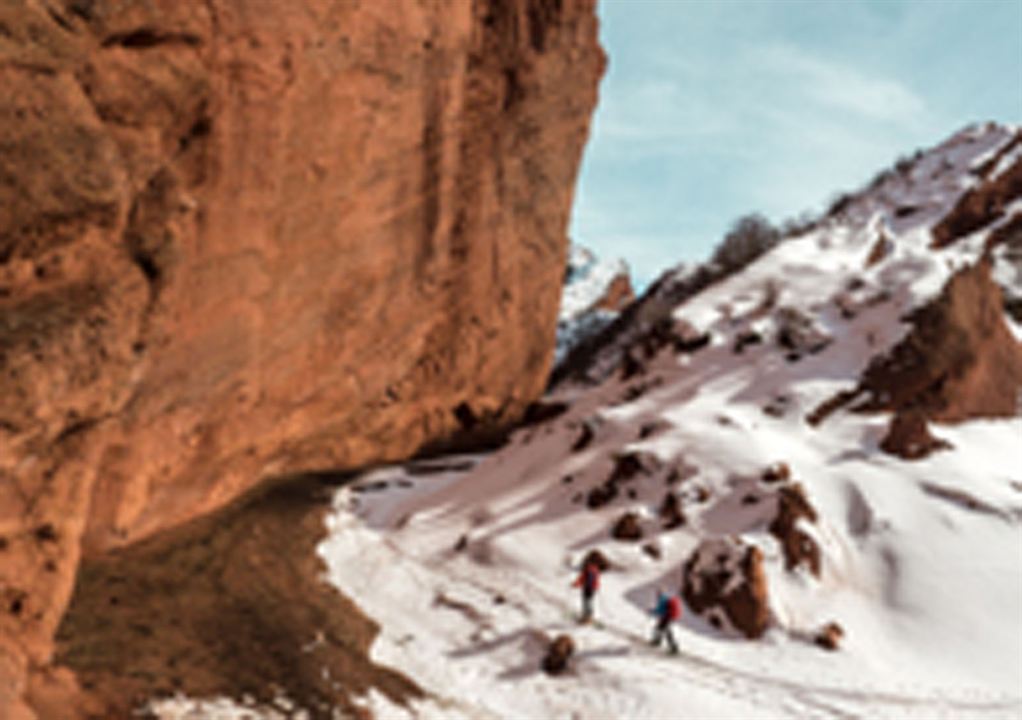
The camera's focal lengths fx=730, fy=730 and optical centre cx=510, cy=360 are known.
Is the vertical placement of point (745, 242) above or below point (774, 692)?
above

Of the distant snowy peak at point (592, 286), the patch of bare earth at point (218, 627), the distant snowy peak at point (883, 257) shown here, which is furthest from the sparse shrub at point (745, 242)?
the patch of bare earth at point (218, 627)

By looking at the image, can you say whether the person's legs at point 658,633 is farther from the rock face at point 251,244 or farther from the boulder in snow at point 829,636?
the rock face at point 251,244

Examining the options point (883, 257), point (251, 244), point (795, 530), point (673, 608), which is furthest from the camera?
point (883, 257)

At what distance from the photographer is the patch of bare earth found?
10461 mm

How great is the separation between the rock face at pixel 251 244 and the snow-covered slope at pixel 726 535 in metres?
4.59

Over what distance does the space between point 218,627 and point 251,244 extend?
949 centimetres

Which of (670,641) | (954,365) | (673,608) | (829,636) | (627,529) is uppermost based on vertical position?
(954,365)

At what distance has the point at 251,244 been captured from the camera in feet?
60.0

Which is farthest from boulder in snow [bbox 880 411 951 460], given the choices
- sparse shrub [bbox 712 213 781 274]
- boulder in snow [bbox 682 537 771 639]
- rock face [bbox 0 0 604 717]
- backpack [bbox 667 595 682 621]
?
sparse shrub [bbox 712 213 781 274]

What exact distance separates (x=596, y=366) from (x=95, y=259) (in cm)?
3782

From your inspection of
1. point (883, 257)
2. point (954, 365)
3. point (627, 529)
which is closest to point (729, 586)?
point (627, 529)

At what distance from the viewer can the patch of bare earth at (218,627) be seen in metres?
10.5

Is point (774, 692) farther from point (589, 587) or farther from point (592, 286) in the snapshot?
point (592, 286)

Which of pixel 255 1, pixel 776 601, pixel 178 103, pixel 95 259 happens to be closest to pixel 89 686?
pixel 95 259
